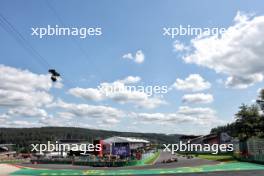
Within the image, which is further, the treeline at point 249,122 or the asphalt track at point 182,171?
the treeline at point 249,122

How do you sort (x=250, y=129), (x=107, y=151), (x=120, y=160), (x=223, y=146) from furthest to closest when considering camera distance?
(x=223, y=146) < (x=107, y=151) < (x=250, y=129) < (x=120, y=160)

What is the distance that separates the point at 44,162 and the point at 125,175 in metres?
33.1

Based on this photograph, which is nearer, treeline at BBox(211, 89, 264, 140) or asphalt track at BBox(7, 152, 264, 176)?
asphalt track at BBox(7, 152, 264, 176)

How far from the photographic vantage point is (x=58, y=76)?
27.7 meters

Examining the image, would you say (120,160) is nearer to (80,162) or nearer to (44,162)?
(80,162)

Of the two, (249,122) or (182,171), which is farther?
(249,122)

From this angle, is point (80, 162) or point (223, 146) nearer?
point (80, 162)

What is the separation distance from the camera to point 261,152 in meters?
48.9

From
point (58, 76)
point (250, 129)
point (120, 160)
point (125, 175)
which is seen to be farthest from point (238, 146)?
point (58, 76)

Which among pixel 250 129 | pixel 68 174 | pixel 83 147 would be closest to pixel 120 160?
pixel 68 174

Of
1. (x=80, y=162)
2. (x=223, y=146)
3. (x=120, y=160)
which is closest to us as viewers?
(x=120, y=160)

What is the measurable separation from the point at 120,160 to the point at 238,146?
2119 centimetres

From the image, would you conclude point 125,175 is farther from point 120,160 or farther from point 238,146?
point 238,146

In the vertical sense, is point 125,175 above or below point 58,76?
below
